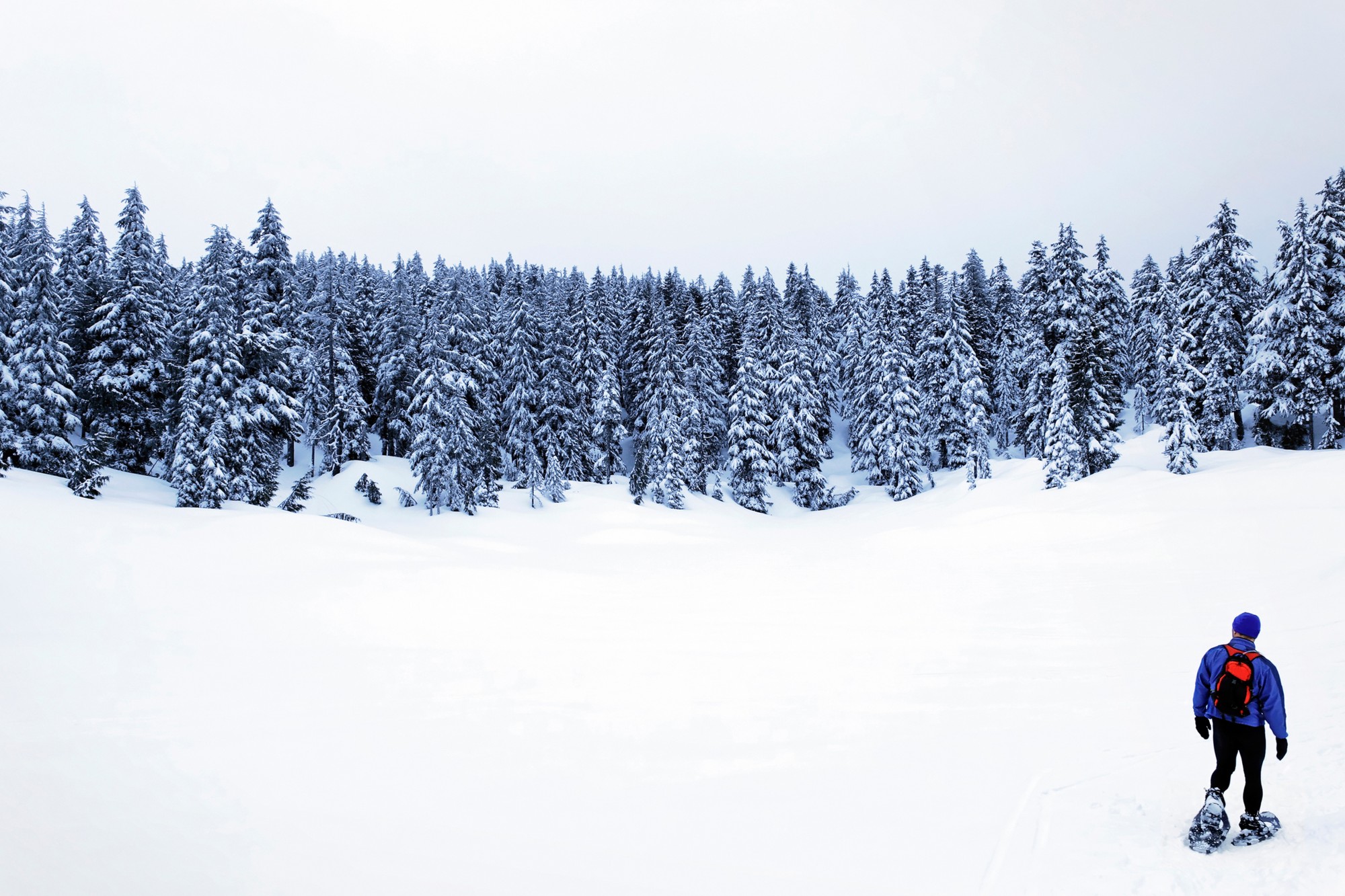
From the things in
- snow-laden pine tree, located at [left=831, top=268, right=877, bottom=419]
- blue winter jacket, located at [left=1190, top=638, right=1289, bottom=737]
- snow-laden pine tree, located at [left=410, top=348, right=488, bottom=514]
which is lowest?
blue winter jacket, located at [left=1190, top=638, right=1289, bottom=737]

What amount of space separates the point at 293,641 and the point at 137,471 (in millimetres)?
31780

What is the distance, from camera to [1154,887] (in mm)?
5336

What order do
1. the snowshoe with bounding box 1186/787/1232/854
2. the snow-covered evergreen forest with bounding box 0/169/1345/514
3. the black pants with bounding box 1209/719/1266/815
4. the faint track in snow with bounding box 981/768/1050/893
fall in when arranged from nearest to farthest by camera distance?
the faint track in snow with bounding box 981/768/1050/893 < the snowshoe with bounding box 1186/787/1232/854 < the black pants with bounding box 1209/719/1266/815 < the snow-covered evergreen forest with bounding box 0/169/1345/514

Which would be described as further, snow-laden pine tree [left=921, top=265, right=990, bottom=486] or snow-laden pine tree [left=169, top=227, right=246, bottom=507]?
snow-laden pine tree [left=921, top=265, right=990, bottom=486]

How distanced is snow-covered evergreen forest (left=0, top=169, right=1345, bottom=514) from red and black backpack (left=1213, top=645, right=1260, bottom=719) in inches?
1212

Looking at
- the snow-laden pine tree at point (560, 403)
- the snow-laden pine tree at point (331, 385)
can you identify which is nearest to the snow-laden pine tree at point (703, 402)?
the snow-laden pine tree at point (560, 403)

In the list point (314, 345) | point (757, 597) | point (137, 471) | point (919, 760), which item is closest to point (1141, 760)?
point (919, 760)

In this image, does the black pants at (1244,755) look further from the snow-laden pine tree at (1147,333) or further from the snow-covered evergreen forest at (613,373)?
the snow-laden pine tree at (1147,333)

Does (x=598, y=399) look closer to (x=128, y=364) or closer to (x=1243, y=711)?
(x=128, y=364)

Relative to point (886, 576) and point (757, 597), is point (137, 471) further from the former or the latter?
point (886, 576)

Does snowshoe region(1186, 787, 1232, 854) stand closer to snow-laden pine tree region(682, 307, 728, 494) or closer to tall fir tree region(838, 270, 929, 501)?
snow-laden pine tree region(682, 307, 728, 494)

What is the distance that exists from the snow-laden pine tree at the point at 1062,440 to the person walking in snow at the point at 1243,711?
3075 centimetres

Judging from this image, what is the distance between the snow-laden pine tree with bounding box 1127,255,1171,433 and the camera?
53.8 meters

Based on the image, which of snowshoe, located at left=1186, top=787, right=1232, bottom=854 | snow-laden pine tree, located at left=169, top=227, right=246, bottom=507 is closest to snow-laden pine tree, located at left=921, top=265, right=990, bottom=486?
snow-laden pine tree, located at left=169, top=227, right=246, bottom=507
